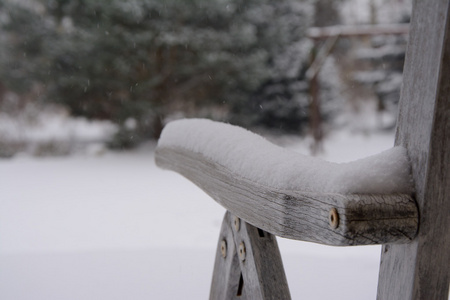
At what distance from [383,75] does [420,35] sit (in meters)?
10.6

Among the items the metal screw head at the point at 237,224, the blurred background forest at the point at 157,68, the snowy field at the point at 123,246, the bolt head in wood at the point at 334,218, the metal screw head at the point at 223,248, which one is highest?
the blurred background forest at the point at 157,68

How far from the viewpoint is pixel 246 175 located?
1.06 m

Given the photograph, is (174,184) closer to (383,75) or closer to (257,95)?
(257,95)

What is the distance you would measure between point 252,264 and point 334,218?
0.56 meters

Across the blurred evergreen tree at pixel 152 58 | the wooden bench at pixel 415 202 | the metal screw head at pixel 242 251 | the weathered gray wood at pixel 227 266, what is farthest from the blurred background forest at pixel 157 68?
the wooden bench at pixel 415 202

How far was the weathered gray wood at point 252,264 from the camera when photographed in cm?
121

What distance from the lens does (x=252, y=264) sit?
48.8 inches

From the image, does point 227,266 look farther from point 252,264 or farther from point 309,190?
point 309,190

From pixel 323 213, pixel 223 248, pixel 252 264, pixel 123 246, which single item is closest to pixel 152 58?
pixel 123 246

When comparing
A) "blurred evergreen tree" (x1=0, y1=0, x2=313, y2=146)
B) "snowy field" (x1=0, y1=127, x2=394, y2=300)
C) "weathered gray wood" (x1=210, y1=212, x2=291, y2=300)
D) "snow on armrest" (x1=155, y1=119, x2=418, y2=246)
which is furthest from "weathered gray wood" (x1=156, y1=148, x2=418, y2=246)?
"blurred evergreen tree" (x1=0, y1=0, x2=313, y2=146)

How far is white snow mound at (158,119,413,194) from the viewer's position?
74 centimetres

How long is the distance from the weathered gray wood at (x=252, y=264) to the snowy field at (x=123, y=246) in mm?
1101

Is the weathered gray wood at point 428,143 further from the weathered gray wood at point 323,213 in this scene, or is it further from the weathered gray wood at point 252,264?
the weathered gray wood at point 252,264

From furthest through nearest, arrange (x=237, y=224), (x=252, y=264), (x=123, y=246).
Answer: (x=123, y=246) < (x=237, y=224) < (x=252, y=264)
